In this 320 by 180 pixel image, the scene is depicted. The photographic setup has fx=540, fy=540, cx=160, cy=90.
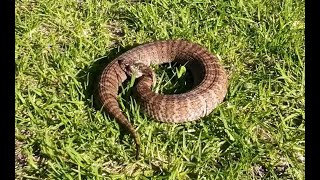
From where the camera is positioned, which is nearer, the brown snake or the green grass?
the green grass

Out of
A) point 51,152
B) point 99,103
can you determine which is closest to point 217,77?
point 99,103

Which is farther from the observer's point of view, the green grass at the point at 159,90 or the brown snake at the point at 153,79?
the brown snake at the point at 153,79

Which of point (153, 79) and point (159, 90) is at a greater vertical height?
point (153, 79)
